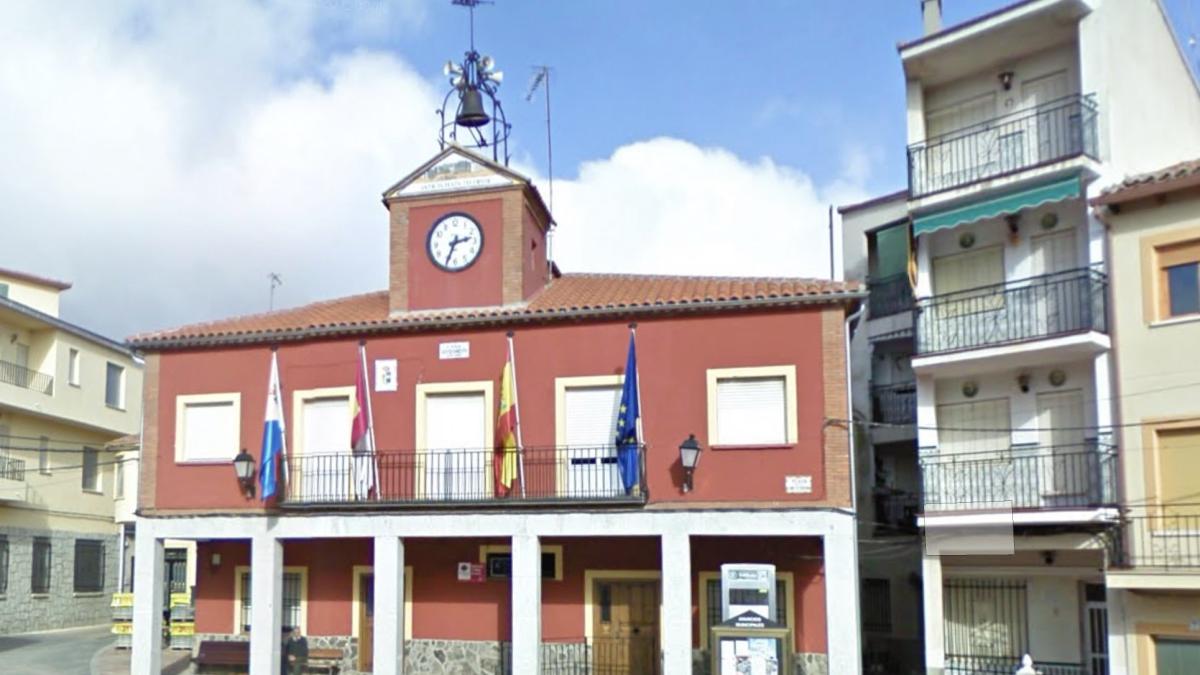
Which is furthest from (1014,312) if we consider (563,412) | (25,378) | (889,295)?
(25,378)

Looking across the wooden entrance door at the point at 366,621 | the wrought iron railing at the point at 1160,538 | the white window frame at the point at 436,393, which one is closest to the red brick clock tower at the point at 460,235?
the white window frame at the point at 436,393

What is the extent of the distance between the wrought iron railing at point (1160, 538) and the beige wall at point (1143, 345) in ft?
1.14

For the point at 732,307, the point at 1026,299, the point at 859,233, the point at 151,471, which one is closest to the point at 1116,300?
the point at 1026,299

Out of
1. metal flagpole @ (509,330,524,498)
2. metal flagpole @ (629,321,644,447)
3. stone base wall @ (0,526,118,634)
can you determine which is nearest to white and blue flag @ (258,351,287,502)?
metal flagpole @ (509,330,524,498)

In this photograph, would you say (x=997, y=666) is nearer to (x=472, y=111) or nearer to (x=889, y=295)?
(x=889, y=295)

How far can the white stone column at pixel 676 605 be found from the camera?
60.4 feet

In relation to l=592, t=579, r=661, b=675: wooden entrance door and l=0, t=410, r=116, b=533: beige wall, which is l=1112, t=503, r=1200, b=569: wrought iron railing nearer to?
l=592, t=579, r=661, b=675: wooden entrance door

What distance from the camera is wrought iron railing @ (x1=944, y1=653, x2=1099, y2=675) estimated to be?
19.0 m

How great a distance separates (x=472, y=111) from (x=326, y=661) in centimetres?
1115

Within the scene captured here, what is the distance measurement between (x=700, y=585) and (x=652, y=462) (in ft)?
7.83

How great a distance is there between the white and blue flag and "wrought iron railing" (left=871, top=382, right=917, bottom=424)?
12.6 metres

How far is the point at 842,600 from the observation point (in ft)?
59.0

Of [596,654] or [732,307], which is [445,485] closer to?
[596,654]

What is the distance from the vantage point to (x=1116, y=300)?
707 inches
